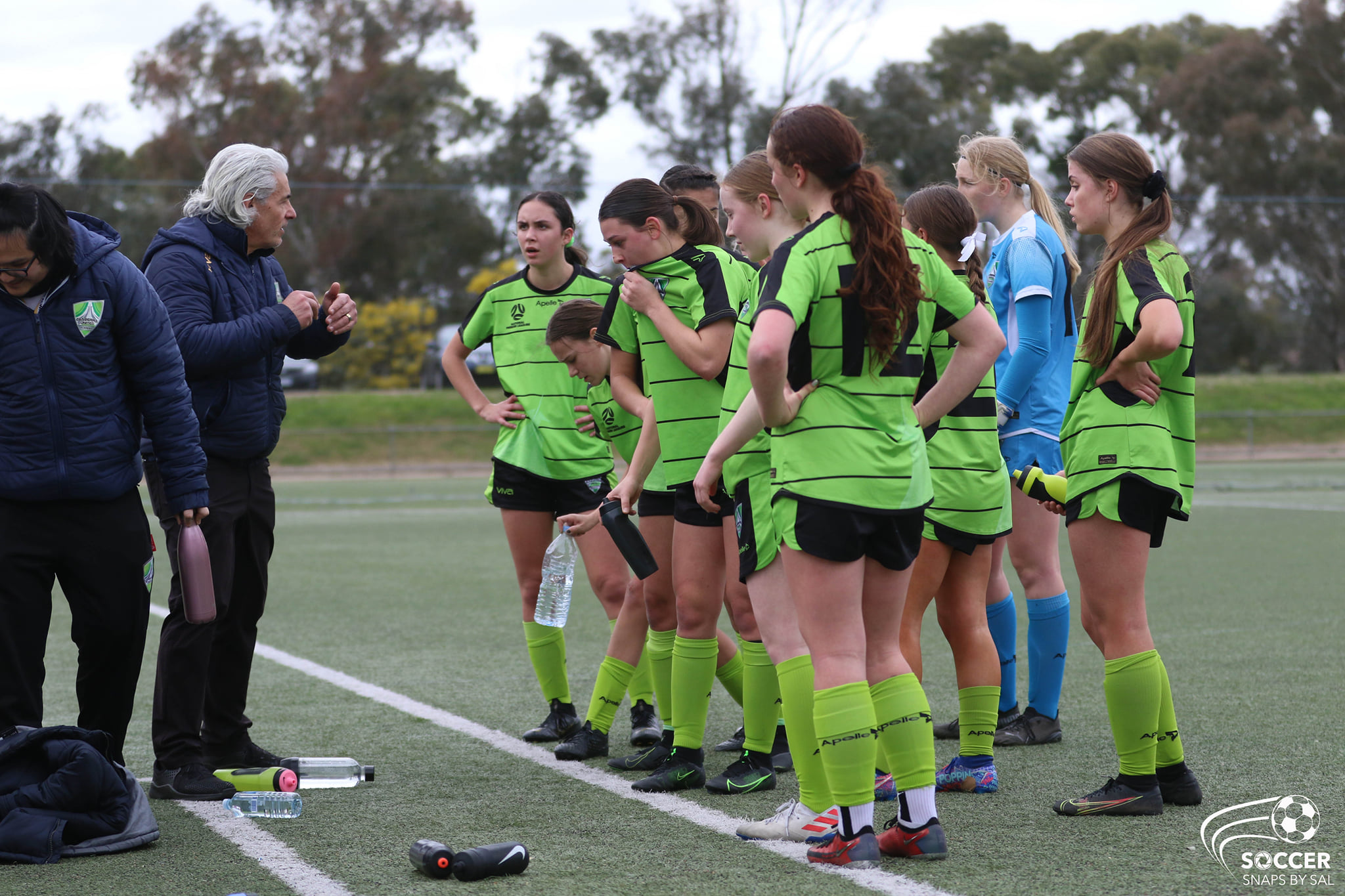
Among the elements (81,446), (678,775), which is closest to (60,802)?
(81,446)

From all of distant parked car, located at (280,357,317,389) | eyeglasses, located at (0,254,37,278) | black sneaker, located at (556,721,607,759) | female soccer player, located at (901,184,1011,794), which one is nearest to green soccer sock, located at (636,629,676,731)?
black sneaker, located at (556,721,607,759)

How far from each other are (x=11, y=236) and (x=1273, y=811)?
4086 mm

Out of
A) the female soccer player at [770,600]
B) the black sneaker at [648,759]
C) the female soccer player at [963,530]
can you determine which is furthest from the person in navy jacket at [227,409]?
the female soccer player at [963,530]

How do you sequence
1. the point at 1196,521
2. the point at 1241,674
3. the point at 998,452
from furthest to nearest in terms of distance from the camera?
the point at 1196,521
the point at 1241,674
the point at 998,452

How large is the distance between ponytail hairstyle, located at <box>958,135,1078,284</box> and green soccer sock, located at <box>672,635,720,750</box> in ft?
6.82

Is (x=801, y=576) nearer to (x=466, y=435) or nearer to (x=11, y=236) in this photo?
(x=11, y=236)

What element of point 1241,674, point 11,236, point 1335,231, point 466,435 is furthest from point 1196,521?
point 1335,231

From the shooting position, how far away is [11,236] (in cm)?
403

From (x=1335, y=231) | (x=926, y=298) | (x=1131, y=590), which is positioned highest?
(x=1335, y=231)

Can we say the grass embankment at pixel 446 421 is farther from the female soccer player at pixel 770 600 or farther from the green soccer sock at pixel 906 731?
the green soccer sock at pixel 906 731

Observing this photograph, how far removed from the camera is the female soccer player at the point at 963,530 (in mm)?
4656

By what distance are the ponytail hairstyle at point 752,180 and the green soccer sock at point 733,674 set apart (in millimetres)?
1984

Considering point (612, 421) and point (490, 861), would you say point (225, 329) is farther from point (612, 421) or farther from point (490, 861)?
point (490, 861)

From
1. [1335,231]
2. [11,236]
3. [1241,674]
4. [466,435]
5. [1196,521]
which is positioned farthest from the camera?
[1335,231]
